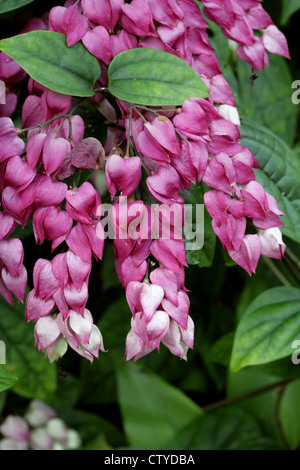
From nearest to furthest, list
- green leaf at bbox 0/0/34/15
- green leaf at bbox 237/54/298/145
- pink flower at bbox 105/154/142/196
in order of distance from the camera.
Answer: pink flower at bbox 105/154/142/196, green leaf at bbox 0/0/34/15, green leaf at bbox 237/54/298/145

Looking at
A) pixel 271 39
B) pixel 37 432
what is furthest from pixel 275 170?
pixel 37 432

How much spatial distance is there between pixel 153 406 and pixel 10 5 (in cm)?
93

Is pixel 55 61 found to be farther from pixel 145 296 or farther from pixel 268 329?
pixel 268 329

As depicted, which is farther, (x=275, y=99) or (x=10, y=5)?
(x=275, y=99)

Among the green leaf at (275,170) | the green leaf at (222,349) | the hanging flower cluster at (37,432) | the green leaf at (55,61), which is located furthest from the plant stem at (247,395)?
the green leaf at (55,61)

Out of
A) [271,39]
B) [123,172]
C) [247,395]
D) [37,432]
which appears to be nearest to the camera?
[123,172]

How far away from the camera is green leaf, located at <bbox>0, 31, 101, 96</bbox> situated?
672 mm

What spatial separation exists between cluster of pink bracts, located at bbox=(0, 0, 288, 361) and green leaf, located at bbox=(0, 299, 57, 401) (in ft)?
1.36

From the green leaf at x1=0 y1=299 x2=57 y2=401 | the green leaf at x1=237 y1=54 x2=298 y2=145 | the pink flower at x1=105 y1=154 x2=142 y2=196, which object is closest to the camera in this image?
the pink flower at x1=105 y1=154 x2=142 y2=196

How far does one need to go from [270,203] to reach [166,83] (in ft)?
0.65

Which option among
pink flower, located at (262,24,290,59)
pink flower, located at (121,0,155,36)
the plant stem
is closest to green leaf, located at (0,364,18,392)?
pink flower, located at (121,0,155,36)

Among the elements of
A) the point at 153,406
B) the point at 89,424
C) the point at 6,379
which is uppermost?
the point at 6,379

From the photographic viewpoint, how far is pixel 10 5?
813 mm

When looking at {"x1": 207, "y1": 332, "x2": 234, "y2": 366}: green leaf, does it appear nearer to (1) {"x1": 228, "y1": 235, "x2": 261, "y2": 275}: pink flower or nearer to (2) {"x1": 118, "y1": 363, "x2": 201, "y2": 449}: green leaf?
(2) {"x1": 118, "y1": 363, "x2": 201, "y2": 449}: green leaf
